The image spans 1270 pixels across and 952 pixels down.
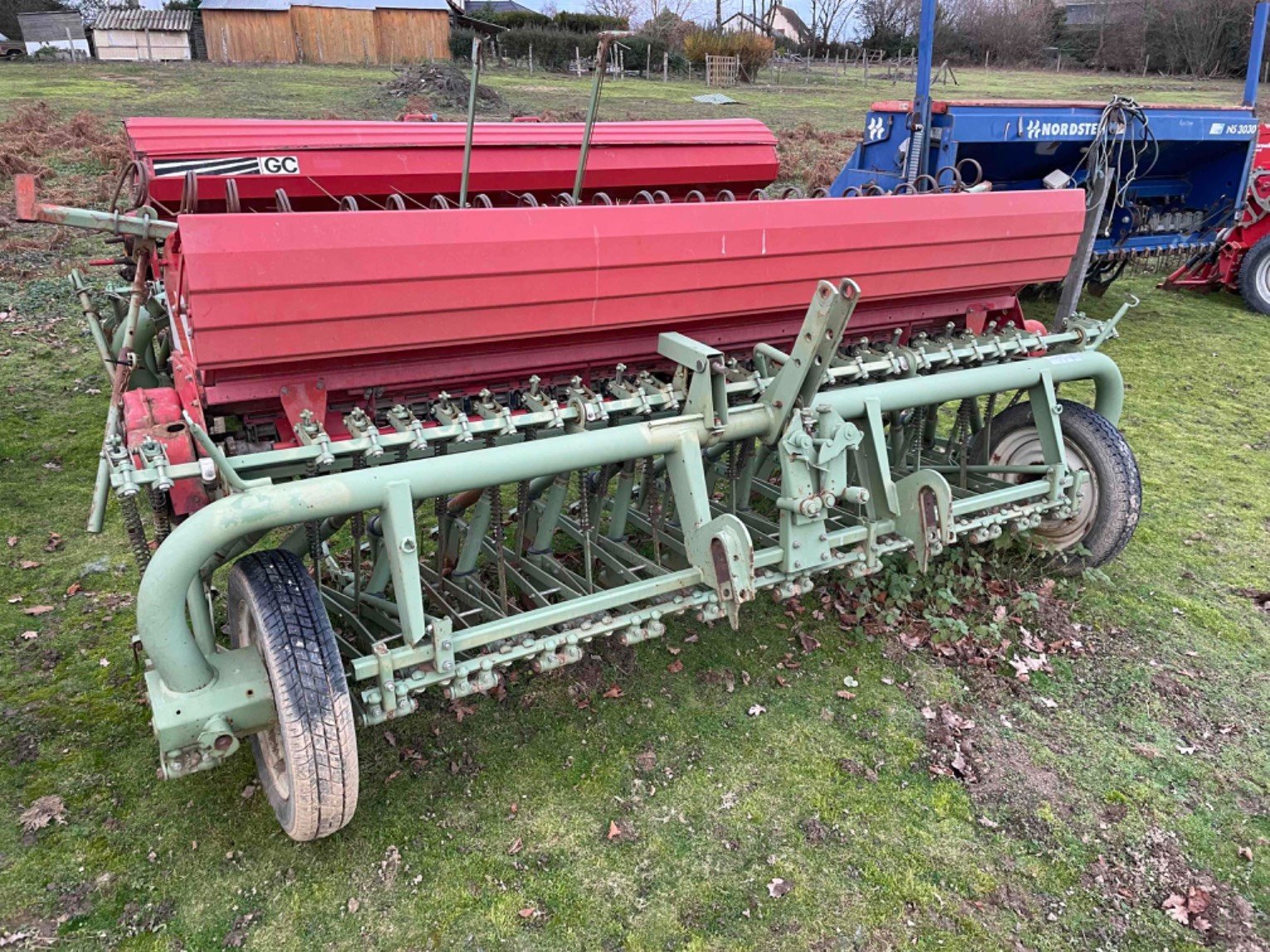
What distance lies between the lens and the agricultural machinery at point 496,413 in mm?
2738

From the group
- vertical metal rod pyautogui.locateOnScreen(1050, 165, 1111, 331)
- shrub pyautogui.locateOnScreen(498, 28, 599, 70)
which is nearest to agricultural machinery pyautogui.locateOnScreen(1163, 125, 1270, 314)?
vertical metal rod pyautogui.locateOnScreen(1050, 165, 1111, 331)

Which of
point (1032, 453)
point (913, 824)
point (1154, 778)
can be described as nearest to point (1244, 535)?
point (1032, 453)

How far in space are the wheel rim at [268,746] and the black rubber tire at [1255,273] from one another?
35.0 feet

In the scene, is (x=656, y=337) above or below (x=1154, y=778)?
above

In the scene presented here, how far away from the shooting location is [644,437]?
3.19m

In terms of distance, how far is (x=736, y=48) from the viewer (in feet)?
95.0

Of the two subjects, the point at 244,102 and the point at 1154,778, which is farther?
the point at 244,102

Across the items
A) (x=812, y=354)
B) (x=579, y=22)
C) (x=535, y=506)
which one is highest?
(x=579, y=22)

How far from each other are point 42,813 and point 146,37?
39410 millimetres

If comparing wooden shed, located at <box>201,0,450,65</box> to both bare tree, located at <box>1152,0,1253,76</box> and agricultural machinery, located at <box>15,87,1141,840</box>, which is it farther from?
agricultural machinery, located at <box>15,87,1141,840</box>

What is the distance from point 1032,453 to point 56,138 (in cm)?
1383

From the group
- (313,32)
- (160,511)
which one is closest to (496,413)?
(160,511)

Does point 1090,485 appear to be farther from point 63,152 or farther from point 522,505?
point 63,152

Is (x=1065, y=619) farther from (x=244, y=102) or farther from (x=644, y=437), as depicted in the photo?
(x=244, y=102)
